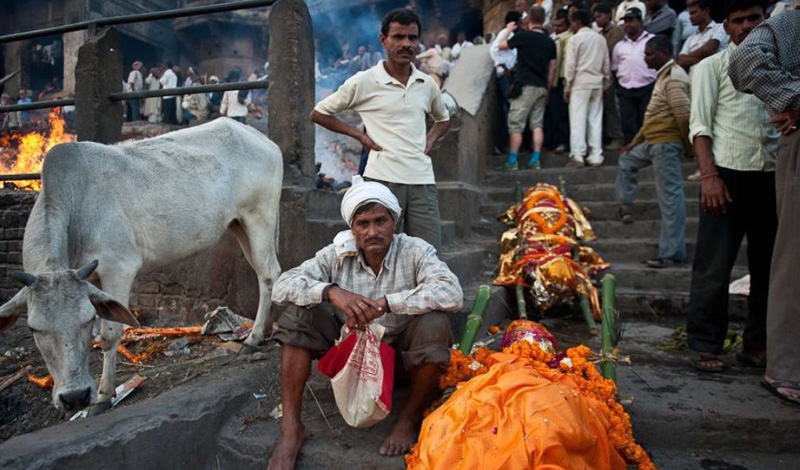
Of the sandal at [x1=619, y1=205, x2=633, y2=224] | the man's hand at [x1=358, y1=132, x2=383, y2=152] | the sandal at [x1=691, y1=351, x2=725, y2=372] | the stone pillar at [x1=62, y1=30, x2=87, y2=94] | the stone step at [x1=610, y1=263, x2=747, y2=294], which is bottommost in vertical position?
the sandal at [x1=691, y1=351, x2=725, y2=372]

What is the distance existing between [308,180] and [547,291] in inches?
94.9

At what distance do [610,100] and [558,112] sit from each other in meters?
0.75

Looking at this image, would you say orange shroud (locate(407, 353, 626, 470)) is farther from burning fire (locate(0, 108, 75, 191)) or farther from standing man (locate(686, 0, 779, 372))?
burning fire (locate(0, 108, 75, 191))

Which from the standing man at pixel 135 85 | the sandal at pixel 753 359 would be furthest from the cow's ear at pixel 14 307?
the standing man at pixel 135 85

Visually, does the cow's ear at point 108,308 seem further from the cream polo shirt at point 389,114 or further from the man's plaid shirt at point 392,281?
the cream polo shirt at point 389,114

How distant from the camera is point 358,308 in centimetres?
255

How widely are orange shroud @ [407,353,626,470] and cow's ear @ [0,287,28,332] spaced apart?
211 centimetres

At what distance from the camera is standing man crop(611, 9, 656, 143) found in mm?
7031

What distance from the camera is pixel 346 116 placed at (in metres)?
12.1

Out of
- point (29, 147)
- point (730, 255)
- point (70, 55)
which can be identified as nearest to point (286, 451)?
point (730, 255)

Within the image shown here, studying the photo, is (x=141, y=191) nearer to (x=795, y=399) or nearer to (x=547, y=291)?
(x=547, y=291)

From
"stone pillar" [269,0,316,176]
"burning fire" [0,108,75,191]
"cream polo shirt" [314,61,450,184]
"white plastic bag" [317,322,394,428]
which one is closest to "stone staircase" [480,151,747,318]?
"stone pillar" [269,0,316,176]

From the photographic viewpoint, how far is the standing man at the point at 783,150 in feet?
9.08

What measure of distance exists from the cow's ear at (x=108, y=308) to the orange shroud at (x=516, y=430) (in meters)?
1.71
